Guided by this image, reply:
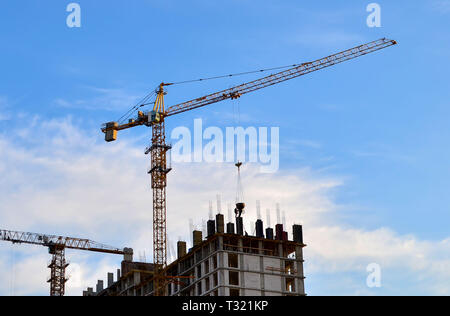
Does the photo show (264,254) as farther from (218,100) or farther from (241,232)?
(218,100)

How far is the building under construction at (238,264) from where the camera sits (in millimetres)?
159625

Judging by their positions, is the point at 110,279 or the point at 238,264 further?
the point at 110,279

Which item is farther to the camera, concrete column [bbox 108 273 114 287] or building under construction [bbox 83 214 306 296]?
concrete column [bbox 108 273 114 287]

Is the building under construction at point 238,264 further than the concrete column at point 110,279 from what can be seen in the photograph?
No

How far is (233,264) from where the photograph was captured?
161625 millimetres

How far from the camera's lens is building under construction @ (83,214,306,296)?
6284 inches

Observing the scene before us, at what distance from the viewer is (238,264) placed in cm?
16088
